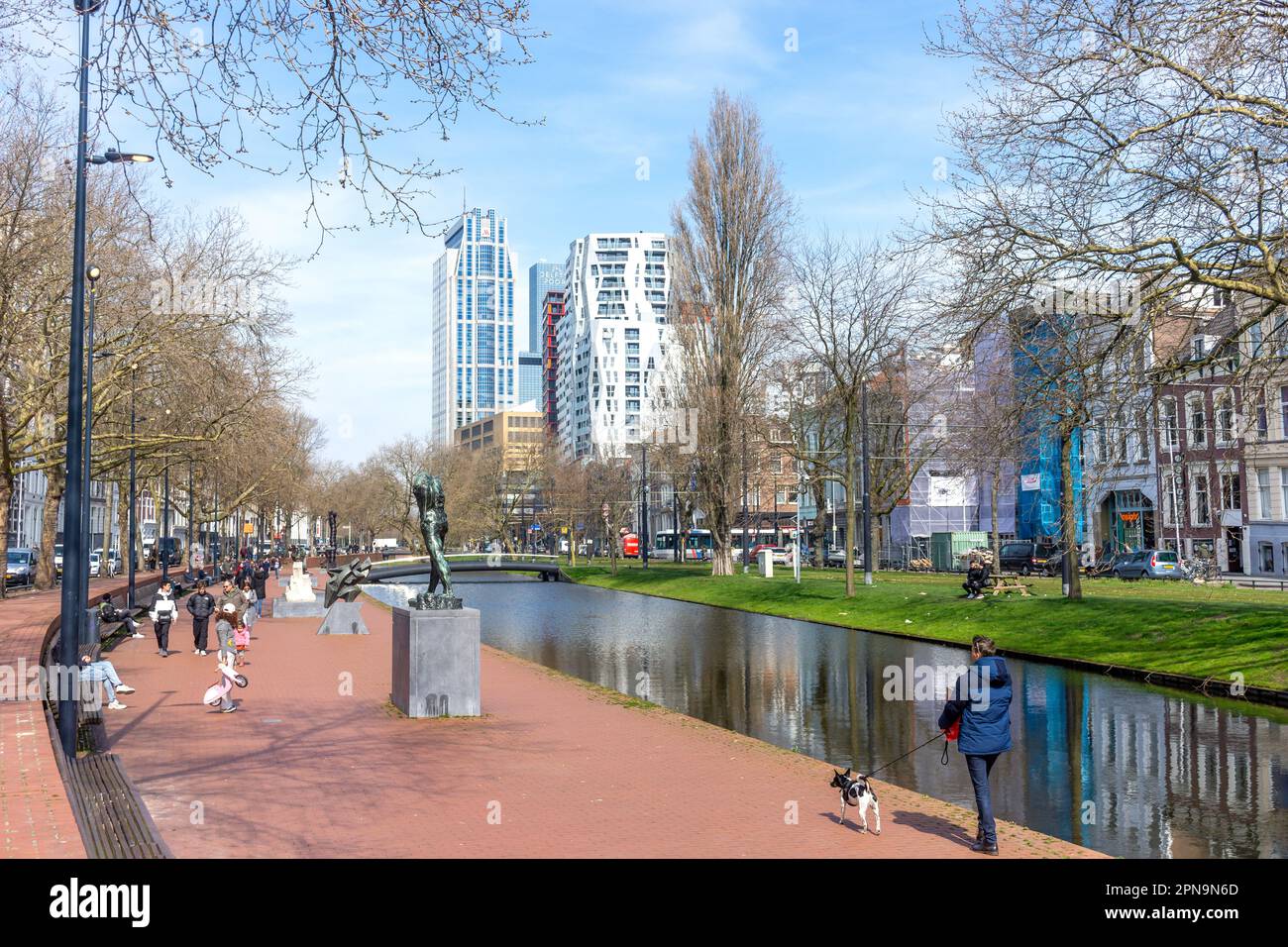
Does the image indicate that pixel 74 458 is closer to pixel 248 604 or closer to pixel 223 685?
pixel 223 685

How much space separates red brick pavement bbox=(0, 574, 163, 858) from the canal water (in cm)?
800

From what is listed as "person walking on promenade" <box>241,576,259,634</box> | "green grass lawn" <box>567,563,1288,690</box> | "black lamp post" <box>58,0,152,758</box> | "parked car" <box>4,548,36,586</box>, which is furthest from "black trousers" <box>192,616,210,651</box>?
"parked car" <box>4,548,36,586</box>

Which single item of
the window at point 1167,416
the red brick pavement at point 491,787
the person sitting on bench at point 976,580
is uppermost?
the window at point 1167,416

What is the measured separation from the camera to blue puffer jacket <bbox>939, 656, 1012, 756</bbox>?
8898mm

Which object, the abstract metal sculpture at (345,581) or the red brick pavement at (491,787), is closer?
the red brick pavement at (491,787)

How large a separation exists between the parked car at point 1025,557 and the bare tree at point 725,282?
48.1 feet

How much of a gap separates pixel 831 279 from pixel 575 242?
151840 millimetres

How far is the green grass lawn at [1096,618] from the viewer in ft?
65.4

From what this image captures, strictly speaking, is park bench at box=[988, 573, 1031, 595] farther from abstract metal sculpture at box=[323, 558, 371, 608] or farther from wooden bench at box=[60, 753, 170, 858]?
wooden bench at box=[60, 753, 170, 858]

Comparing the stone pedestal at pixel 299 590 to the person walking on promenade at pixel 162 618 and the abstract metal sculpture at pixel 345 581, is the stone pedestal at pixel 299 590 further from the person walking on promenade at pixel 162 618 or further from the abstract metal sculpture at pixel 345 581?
the person walking on promenade at pixel 162 618

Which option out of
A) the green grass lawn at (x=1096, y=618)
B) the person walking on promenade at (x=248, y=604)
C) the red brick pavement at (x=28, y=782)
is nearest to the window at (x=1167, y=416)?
the green grass lawn at (x=1096, y=618)

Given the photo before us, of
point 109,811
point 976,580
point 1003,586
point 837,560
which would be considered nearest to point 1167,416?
point 976,580

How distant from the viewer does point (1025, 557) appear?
2112 inches

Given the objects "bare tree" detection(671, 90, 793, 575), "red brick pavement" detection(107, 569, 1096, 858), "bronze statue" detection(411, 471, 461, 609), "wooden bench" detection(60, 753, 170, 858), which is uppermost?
"bare tree" detection(671, 90, 793, 575)
